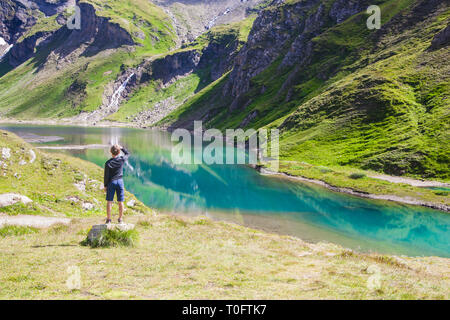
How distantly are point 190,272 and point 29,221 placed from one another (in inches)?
605

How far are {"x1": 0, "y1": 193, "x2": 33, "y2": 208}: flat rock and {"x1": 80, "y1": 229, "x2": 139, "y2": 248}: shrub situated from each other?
1145 centimetres

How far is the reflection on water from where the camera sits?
39237mm

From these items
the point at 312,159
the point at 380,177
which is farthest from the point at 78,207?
the point at 312,159

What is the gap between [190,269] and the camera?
42.8ft

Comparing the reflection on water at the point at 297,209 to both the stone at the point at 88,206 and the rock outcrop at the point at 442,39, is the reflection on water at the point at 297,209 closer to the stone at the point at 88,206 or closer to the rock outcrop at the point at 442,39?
the stone at the point at 88,206

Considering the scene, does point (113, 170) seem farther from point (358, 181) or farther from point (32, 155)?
point (358, 181)

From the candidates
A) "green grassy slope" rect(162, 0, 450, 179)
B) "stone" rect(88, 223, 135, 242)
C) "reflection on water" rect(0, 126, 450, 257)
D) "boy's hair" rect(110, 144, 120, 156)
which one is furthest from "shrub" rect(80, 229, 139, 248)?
"green grassy slope" rect(162, 0, 450, 179)

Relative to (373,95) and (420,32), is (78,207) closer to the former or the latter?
(373,95)

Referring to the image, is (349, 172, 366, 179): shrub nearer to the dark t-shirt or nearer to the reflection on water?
the reflection on water

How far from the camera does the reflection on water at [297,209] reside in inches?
1545

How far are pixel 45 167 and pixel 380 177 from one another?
223 ft

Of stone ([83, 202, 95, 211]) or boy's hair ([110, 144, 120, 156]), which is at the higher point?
boy's hair ([110, 144, 120, 156])

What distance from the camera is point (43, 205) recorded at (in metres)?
26.1
